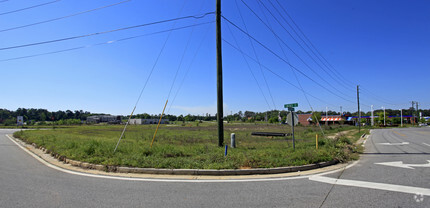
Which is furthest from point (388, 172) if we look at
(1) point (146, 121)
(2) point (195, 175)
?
(1) point (146, 121)

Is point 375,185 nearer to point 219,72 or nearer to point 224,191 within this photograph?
point 224,191

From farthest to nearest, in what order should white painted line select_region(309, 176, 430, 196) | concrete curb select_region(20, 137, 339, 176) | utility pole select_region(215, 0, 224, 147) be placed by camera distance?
utility pole select_region(215, 0, 224, 147), concrete curb select_region(20, 137, 339, 176), white painted line select_region(309, 176, 430, 196)

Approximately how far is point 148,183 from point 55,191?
2.13 m

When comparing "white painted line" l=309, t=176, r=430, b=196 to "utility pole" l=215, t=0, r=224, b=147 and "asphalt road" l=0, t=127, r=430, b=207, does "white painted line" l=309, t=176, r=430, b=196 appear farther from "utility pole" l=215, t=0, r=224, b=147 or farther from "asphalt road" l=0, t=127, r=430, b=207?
"utility pole" l=215, t=0, r=224, b=147

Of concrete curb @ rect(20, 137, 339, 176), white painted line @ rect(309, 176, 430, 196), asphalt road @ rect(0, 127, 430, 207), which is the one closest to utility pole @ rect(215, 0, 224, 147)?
concrete curb @ rect(20, 137, 339, 176)

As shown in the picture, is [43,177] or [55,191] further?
[43,177]

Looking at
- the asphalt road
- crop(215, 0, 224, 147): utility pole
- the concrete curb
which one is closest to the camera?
the asphalt road

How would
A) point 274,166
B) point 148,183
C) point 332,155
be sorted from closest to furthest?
point 148,183 < point 274,166 < point 332,155

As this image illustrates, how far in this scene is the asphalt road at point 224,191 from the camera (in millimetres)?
4516

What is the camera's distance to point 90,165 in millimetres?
7926

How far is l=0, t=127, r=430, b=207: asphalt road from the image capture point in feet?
14.8

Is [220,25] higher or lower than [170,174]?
higher

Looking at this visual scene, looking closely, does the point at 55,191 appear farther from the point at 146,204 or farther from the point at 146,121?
the point at 146,121

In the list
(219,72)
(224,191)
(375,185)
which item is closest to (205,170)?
(224,191)
